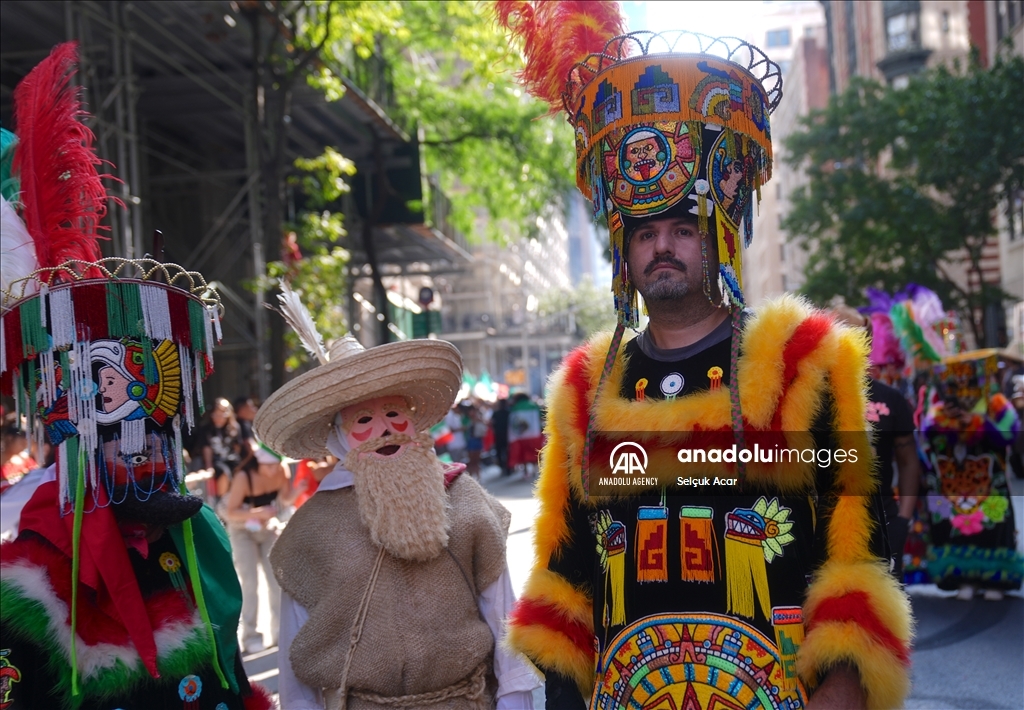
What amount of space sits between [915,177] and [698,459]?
72.7ft

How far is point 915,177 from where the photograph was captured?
22609 millimetres

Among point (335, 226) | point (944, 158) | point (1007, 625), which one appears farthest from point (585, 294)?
point (1007, 625)

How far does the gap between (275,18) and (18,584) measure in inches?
387

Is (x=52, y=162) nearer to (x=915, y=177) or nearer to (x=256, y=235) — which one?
(x=256, y=235)

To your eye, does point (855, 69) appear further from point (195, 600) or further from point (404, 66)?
point (195, 600)

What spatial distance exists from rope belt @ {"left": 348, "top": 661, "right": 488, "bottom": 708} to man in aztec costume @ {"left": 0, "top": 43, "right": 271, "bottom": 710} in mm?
361

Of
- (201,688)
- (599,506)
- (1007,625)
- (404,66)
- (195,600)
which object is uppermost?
(404,66)

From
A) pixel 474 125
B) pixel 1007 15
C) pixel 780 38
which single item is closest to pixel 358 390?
pixel 474 125

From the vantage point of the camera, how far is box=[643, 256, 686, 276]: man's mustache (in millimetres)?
2709

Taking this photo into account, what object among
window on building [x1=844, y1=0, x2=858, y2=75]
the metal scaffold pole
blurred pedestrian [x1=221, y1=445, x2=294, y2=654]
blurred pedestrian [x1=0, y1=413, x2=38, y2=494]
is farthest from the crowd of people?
window on building [x1=844, y1=0, x2=858, y2=75]

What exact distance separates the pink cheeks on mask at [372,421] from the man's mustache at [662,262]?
1.59 meters

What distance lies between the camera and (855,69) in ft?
156

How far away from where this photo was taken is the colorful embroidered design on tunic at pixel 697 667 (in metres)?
2.44

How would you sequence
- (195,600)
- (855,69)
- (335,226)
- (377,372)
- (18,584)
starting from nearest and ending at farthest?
(18,584) → (195,600) → (377,372) → (335,226) → (855,69)
